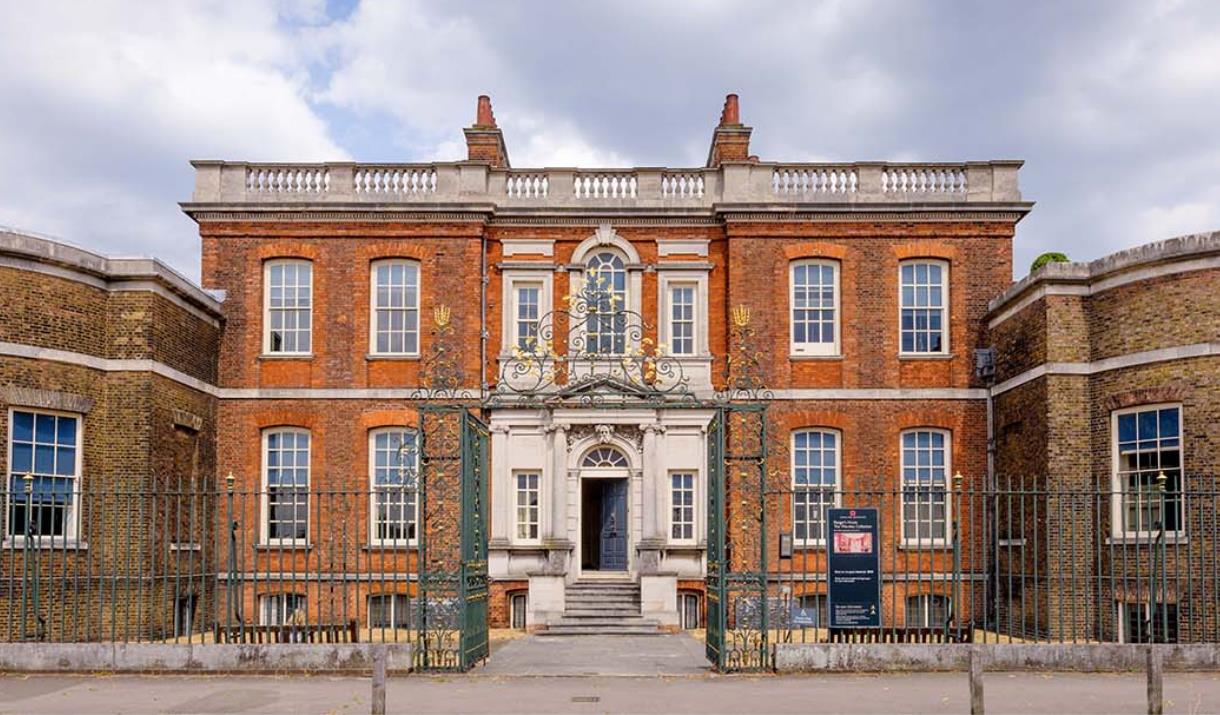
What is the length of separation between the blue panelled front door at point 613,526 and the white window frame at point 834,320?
183 inches

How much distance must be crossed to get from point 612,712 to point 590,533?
15.4 m

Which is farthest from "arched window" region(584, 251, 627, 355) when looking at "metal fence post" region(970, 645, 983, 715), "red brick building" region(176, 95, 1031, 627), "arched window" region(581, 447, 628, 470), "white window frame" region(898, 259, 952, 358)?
"metal fence post" region(970, 645, 983, 715)

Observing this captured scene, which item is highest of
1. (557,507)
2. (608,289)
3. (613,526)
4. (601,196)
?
(601,196)

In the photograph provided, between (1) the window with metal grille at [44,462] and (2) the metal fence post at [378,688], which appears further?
(1) the window with metal grille at [44,462]

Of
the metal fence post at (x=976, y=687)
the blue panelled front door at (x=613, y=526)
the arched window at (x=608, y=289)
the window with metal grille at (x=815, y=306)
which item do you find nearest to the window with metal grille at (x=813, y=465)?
the window with metal grille at (x=815, y=306)

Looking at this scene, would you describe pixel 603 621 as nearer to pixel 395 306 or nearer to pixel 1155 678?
pixel 395 306

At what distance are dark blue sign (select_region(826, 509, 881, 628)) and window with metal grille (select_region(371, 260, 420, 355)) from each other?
39.4 feet

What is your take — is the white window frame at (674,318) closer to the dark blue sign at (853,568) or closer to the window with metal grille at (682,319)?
the window with metal grille at (682,319)

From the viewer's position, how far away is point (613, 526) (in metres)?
28.4

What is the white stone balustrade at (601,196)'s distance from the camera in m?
26.9

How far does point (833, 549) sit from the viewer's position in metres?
17.3

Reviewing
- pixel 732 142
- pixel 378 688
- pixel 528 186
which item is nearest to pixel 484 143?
pixel 528 186

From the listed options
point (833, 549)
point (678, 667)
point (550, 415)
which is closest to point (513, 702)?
point (678, 667)

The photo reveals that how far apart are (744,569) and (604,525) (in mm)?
11586
